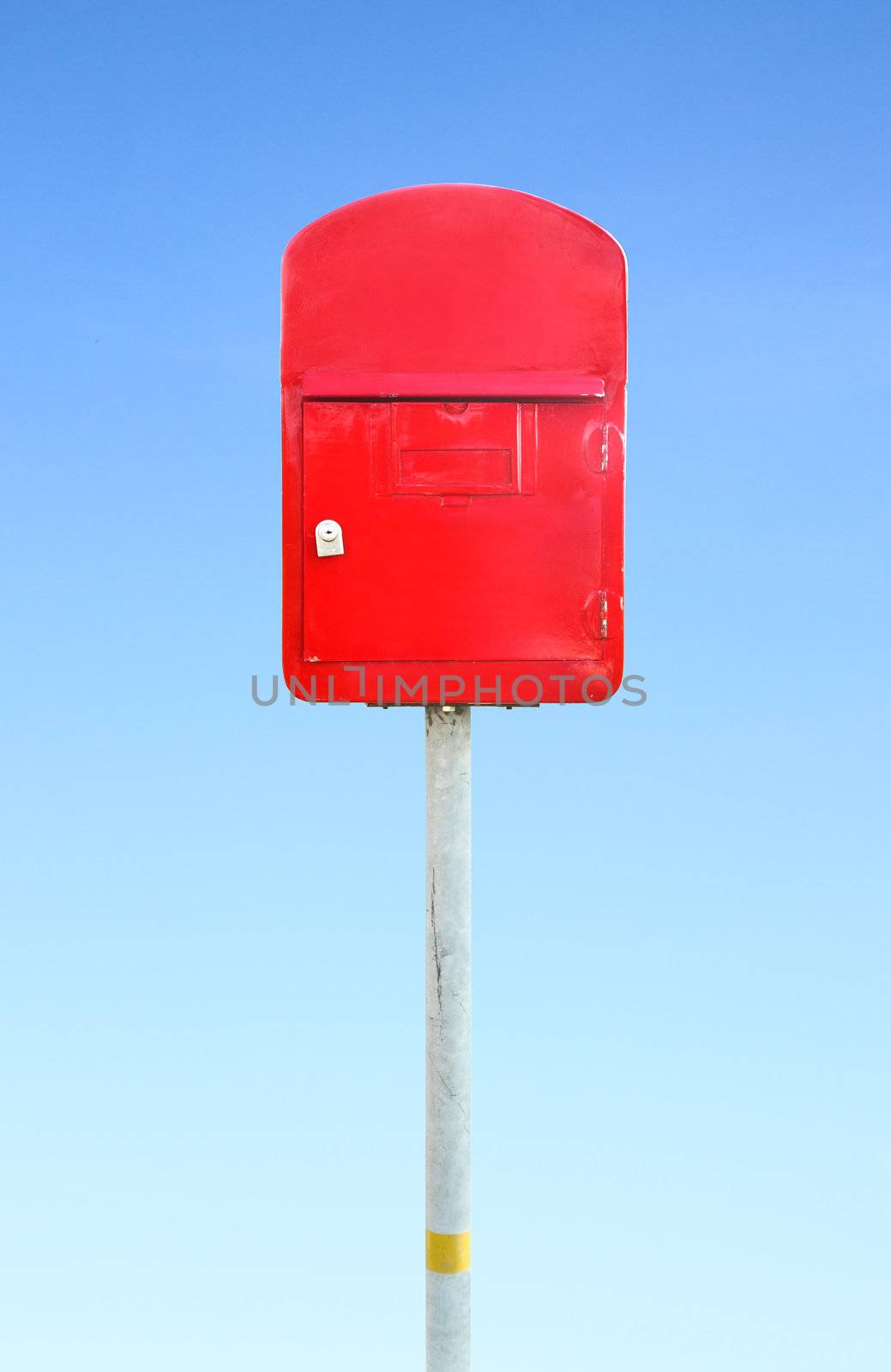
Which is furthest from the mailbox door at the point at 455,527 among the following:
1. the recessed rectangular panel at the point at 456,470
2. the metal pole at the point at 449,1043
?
the metal pole at the point at 449,1043

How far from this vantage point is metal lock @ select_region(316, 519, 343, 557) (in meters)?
1.80

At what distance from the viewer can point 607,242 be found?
1816mm

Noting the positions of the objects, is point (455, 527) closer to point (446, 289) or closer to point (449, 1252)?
point (446, 289)

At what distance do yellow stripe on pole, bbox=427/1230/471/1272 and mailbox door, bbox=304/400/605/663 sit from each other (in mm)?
910

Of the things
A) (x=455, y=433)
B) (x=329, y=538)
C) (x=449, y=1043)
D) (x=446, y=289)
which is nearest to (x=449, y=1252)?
(x=449, y=1043)

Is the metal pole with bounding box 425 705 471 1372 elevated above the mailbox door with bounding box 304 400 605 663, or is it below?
below

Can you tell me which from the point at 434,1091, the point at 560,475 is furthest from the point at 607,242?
the point at 434,1091

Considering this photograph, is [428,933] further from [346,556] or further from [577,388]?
[577,388]

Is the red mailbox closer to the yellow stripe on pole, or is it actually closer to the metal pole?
the metal pole

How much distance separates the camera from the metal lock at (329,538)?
1803mm

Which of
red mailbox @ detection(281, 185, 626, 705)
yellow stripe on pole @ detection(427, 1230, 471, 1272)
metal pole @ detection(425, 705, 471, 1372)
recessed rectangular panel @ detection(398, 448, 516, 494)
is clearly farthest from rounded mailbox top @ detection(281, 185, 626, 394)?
yellow stripe on pole @ detection(427, 1230, 471, 1272)

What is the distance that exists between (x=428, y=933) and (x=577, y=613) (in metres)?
0.56

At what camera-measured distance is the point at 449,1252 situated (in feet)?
6.16

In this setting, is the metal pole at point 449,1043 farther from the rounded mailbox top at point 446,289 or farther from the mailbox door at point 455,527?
the rounded mailbox top at point 446,289
